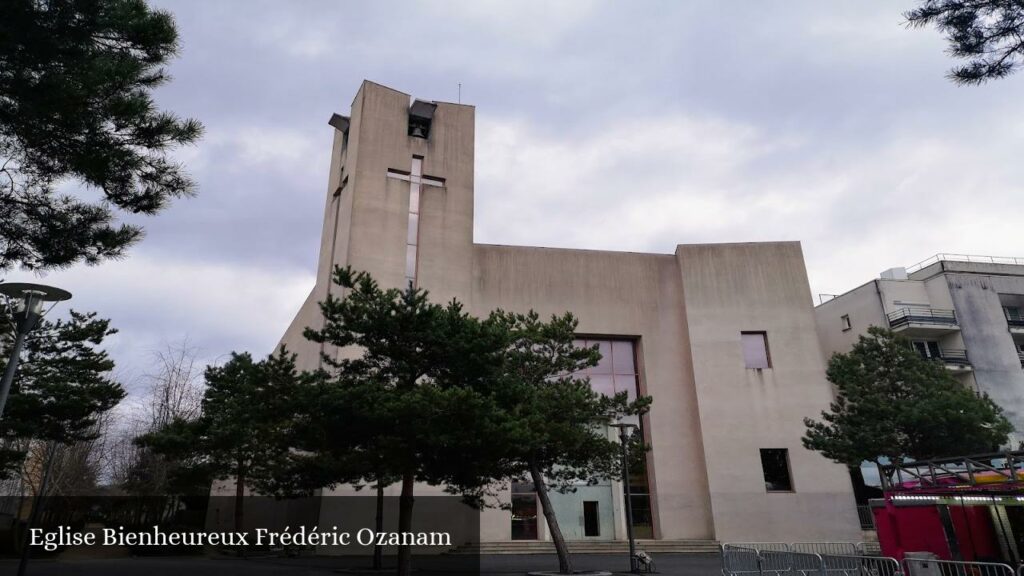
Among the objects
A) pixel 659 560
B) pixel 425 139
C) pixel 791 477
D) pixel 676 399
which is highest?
pixel 425 139

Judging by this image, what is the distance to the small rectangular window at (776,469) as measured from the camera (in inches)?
1038

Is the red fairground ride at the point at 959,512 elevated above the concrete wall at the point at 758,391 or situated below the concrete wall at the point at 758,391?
below

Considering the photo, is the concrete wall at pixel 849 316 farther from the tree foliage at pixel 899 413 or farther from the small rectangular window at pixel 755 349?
the tree foliage at pixel 899 413

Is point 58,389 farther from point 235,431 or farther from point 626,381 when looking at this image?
point 626,381

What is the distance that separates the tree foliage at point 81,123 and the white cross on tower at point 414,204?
1984cm

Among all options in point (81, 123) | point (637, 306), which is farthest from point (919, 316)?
point (81, 123)

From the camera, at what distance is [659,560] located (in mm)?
21812

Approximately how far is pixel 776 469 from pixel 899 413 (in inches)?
301

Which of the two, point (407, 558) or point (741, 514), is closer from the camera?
point (407, 558)

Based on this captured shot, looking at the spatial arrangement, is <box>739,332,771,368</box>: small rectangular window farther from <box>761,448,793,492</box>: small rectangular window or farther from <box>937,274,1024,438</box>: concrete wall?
<box>937,274,1024,438</box>: concrete wall

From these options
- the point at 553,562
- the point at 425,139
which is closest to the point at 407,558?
the point at 553,562

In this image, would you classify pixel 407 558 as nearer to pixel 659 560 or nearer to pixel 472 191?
pixel 659 560

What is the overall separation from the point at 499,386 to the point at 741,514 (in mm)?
17177
